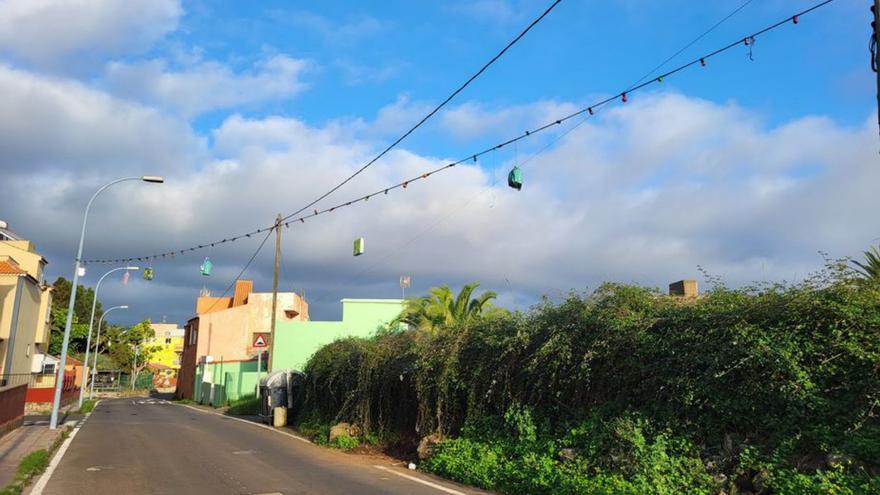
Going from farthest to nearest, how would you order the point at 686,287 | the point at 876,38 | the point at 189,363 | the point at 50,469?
the point at 189,363 → the point at 686,287 → the point at 50,469 → the point at 876,38

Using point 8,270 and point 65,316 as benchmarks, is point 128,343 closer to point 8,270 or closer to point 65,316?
point 65,316

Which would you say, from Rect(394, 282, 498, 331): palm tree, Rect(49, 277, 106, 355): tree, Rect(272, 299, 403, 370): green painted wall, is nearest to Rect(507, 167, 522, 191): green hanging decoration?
Rect(394, 282, 498, 331): palm tree

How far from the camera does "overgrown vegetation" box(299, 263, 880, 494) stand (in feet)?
24.5

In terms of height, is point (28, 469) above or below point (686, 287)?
below

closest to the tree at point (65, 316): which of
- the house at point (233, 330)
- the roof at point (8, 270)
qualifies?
the house at point (233, 330)

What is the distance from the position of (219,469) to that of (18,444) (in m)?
6.40

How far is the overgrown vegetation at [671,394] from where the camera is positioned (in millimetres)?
7473

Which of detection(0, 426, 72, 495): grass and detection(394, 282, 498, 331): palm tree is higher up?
detection(394, 282, 498, 331): palm tree

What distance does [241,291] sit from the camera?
6288 centimetres

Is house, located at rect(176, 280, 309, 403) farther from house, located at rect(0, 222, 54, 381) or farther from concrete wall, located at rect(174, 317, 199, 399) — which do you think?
house, located at rect(0, 222, 54, 381)

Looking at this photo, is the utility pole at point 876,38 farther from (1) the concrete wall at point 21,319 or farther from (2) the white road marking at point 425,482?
(1) the concrete wall at point 21,319

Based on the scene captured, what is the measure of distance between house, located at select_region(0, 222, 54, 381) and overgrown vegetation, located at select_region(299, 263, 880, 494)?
75.0ft

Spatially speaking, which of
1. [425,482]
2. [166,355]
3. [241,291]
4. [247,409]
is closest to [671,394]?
[425,482]

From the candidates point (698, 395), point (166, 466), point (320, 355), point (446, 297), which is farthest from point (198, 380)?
point (698, 395)
